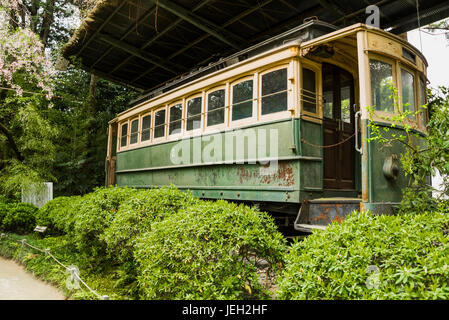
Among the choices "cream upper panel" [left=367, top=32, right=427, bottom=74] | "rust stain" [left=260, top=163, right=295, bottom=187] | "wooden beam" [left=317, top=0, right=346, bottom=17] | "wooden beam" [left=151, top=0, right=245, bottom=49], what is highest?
"wooden beam" [left=151, top=0, right=245, bottom=49]

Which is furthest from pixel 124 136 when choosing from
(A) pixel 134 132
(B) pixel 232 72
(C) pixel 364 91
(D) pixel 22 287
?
(C) pixel 364 91

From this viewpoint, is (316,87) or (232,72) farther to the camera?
(232,72)

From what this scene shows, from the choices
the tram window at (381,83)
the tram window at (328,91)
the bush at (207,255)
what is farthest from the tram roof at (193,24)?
the bush at (207,255)

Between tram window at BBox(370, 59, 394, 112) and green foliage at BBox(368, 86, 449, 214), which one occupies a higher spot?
tram window at BBox(370, 59, 394, 112)

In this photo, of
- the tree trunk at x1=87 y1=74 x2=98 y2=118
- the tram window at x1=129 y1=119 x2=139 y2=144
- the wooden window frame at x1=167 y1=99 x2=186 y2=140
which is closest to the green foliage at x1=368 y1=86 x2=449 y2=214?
the wooden window frame at x1=167 y1=99 x2=186 y2=140

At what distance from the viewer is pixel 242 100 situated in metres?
5.27

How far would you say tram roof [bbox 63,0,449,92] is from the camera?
6.07 metres

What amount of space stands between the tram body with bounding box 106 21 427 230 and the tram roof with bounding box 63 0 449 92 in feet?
4.81

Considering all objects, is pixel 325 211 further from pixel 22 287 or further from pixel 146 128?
pixel 146 128

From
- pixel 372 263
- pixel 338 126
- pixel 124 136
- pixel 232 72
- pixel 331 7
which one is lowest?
pixel 372 263

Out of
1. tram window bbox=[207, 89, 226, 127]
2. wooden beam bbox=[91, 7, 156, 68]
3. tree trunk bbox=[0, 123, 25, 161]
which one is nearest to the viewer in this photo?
tram window bbox=[207, 89, 226, 127]

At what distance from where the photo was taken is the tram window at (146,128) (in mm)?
8102

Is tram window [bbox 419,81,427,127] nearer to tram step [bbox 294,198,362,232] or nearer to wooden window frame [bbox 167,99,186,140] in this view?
tram step [bbox 294,198,362,232]

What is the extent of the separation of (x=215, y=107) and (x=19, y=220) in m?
5.12
